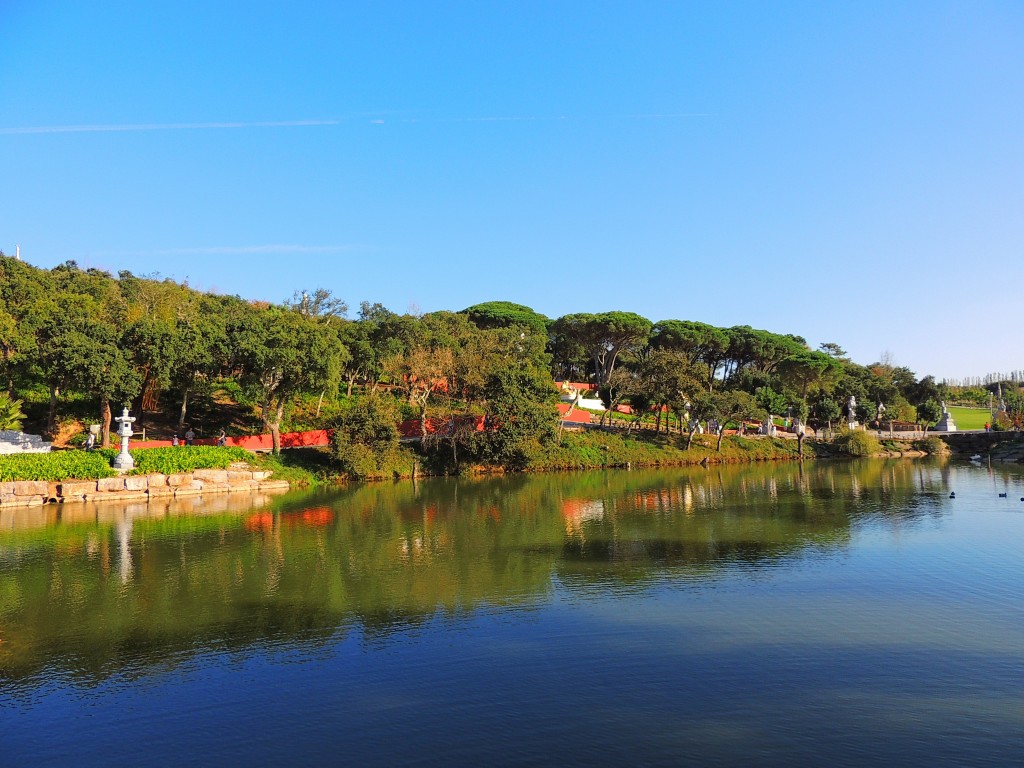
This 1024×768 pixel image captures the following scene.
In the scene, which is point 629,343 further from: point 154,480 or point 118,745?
point 118,745

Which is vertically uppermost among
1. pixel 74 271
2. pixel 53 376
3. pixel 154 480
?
pixel 74 271

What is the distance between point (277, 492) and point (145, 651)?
81.0 ft

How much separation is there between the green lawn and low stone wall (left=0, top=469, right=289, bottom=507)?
74.3 m

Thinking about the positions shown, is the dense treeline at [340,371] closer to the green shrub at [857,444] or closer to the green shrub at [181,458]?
the green shrub at [181,458]

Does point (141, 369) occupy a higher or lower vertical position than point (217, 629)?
higher

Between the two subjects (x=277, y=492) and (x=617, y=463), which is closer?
(x=277, y=492)

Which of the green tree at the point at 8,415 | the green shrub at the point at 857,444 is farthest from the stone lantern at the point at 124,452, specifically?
the green shrub at the point at 857,444

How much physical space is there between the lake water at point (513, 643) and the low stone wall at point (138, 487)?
449cm

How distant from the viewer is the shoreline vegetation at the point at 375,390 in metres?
38.6

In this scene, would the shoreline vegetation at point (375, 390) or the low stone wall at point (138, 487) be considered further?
the shoreline vegetation at point (375, 390)

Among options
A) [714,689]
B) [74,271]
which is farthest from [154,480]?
[74,271]

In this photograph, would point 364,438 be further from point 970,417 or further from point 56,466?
point 970,417

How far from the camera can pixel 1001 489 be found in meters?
37.3

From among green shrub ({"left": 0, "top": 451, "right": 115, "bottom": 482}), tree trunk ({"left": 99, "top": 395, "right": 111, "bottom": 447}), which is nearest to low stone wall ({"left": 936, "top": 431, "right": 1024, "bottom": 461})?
green shrub ({"left": 0, "top": 451, "right": 115, "bottom": 482})
